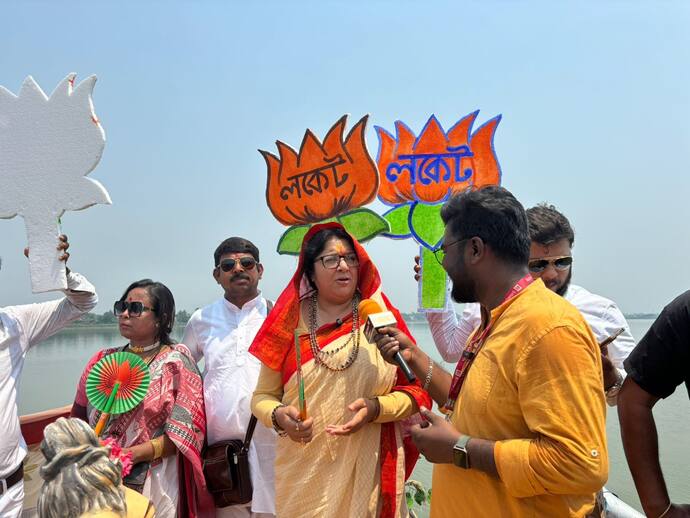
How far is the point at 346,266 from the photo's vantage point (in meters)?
2.61

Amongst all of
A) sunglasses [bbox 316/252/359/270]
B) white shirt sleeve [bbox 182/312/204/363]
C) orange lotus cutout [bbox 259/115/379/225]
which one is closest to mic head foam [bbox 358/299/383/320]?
sunglasses [bbox 316/252/359/270]

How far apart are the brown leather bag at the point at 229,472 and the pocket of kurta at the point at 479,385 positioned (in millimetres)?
1788

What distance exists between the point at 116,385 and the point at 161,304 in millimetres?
537

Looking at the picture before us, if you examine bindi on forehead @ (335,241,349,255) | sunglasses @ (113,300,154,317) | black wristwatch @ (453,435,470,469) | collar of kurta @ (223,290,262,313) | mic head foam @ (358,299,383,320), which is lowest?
black wristwatch @ (453,435,470,469)

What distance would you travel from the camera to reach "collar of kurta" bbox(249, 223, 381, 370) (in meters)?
2.67

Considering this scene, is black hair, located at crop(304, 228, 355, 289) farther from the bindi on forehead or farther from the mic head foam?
the mic head foam

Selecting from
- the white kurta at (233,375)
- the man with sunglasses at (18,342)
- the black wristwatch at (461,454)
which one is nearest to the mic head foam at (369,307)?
the black wristwatch at (461,454)

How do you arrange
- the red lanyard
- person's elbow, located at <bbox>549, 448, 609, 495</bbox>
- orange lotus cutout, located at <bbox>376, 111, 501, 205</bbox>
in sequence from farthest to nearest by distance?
orange lotus cutout, located at <bbox>376, 111, 501, 205</bbox>
the red lanyard
person's elbow, located at <bbox>549, 448, 609, 495</bbox>

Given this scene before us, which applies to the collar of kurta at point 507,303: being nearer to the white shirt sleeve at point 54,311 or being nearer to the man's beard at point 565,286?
the man's beard at point 565,286

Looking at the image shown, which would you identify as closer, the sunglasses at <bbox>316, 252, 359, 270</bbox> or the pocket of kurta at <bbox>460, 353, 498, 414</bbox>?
the pocket of kurta at <bbox>460, 353, 498, 414</bbox>

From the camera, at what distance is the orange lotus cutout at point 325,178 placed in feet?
9.64

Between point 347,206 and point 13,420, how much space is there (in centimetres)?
201

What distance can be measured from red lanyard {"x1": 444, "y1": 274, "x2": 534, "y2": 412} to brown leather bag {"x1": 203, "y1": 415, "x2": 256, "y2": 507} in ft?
5.41

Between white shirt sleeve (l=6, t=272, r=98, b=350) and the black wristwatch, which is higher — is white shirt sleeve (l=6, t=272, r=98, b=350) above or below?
above
